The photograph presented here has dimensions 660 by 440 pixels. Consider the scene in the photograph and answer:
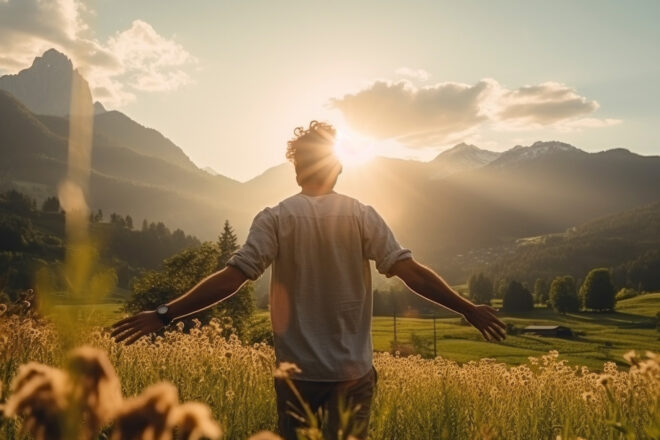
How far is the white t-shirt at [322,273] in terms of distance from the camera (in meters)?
4.61

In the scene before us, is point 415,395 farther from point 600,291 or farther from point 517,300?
point 517,300

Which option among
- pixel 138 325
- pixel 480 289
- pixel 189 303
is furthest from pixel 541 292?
pixel 138 325

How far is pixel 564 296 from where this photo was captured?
160 meters

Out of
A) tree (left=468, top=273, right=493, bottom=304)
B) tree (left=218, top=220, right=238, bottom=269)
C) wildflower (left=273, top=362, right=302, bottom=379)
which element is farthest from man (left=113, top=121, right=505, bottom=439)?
tree (left=468, top=273, right=493, bottom=304)

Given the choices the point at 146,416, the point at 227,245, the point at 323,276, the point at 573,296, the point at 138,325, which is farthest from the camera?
the point at 573,296

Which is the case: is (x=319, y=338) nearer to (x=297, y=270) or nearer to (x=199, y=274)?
(x=297, y=270)

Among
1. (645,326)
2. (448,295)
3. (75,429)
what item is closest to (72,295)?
(75,429)

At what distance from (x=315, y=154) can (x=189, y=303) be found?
171 centimetres

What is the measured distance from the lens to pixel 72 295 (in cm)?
119

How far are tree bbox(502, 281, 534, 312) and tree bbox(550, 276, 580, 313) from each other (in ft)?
20.5

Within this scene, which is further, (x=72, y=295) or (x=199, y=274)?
(x=199, y=274)

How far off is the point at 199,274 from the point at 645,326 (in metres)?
110

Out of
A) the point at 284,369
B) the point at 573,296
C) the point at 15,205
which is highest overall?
the point at 15,205

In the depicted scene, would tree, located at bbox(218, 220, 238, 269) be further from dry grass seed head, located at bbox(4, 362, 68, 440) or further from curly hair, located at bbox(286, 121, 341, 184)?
dry grass seed head, located at bbox(4, 362, 68, 440)
